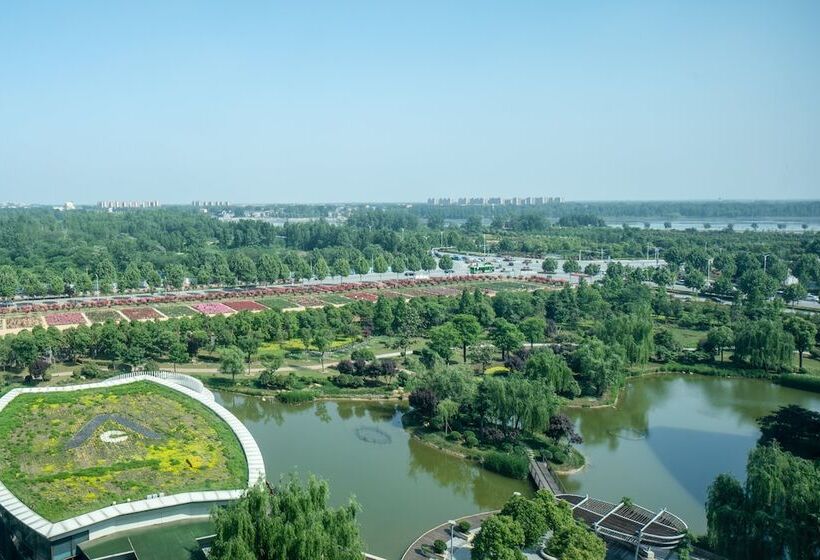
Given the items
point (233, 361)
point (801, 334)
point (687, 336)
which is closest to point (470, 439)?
point (233, 361)

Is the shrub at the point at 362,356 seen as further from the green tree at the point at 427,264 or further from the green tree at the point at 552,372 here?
the green tree at the point at 427,264

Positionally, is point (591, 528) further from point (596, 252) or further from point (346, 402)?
point (596, 252)

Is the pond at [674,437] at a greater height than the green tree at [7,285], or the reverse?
the green tree at [7,285]

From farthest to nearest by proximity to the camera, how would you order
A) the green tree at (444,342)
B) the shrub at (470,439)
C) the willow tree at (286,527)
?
the green tree at (444,342), the shrub at (470,439), the willow tree at (286,527)

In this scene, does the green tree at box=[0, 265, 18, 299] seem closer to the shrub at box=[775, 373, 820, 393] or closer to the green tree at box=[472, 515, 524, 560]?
the green tree at box=[472, 515, 524, 560]

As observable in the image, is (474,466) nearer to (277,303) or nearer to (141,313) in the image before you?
(277,303)

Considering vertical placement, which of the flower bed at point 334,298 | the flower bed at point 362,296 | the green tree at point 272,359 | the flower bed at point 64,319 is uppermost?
the flower bed at point 362,296

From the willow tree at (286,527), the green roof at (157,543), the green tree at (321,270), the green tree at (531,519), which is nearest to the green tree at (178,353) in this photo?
the green roof at (157,543)
